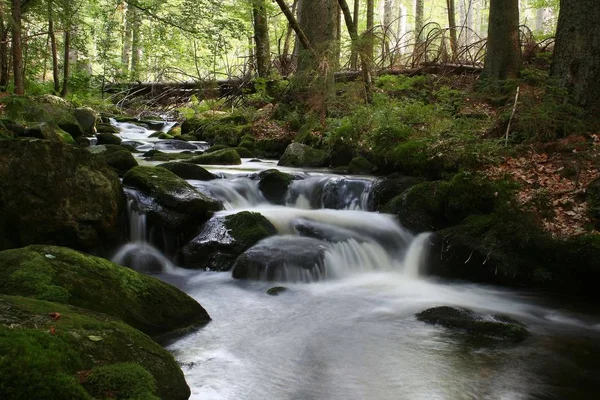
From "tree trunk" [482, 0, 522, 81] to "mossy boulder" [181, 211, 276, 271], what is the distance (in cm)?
686

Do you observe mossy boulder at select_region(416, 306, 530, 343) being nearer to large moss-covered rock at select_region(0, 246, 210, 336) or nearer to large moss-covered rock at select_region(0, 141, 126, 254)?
large moss-covered rock at select_region(0, 246, 210, 336)

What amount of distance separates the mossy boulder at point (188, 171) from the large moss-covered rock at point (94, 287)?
4634 millimetres

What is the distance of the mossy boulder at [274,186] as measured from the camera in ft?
31.1

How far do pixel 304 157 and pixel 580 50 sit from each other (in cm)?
586

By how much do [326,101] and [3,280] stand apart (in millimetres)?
9327

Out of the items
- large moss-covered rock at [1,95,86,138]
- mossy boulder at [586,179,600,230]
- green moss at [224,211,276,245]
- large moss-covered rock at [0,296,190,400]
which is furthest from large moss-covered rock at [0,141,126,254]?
mossy boulder at [586,179,600,230]

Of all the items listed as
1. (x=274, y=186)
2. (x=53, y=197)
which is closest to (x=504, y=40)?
(x=274, y=186)

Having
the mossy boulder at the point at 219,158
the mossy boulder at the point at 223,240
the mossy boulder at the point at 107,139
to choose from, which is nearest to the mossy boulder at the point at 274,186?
the mossy boulder at the point at 223,240

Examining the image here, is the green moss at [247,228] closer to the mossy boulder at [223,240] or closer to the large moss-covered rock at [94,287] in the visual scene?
the mossy boulder at [223,240]

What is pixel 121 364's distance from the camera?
2.80 meters

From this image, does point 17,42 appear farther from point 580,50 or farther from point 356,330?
point 580,50

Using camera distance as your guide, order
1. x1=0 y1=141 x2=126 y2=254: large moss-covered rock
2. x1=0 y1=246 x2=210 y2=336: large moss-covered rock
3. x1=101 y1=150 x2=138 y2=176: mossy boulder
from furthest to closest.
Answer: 1. x1=101 y1=150 x2=138 y2=176: mossy boulder
2. x1=0 y1=141 x2=126 y2=254: large moss-covered rock
3. x1=0 y1=246 x2=210 y2=336: large moss-covered rock

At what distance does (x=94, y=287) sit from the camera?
4281 millimetres

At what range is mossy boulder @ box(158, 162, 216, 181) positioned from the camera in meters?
9.39
